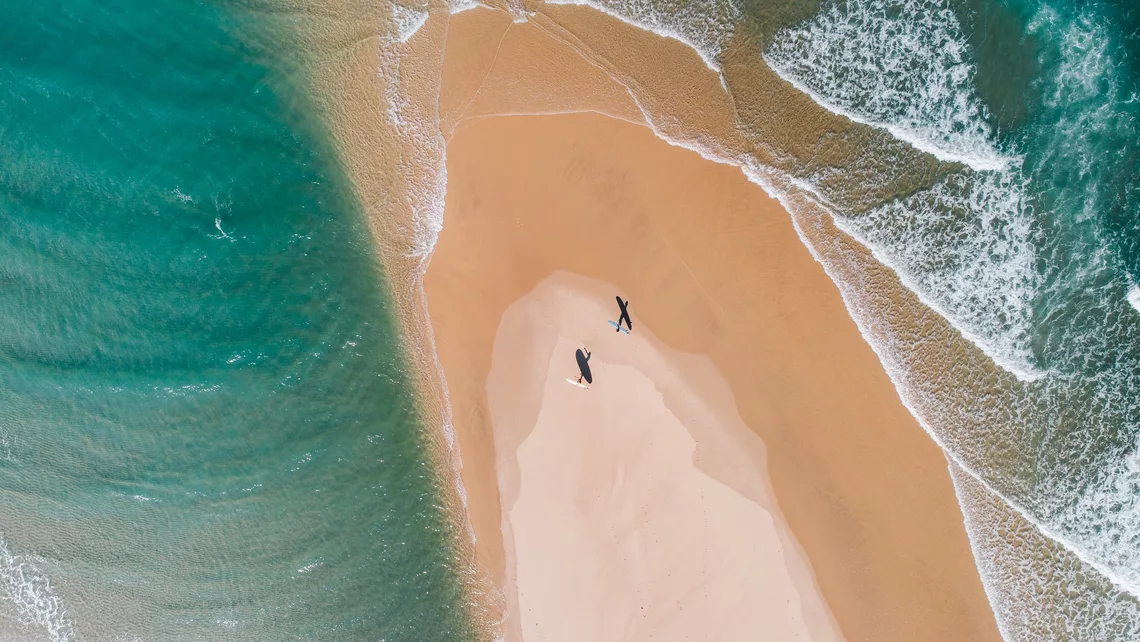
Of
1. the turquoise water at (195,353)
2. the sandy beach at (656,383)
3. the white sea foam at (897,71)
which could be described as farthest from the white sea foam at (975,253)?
the turquoise water at (195,353)

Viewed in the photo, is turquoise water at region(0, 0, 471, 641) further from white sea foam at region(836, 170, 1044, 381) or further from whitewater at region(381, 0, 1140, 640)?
white sea foam at region(836, 170, 1044, 381)

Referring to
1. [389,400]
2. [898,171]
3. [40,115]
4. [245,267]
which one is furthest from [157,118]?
[898,171]

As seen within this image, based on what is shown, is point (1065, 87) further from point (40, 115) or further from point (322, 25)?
point (40, 115)

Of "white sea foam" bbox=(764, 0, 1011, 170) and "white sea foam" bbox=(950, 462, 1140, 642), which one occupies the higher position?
"white sea foam" bbox=(764, 0, 1011, 170)

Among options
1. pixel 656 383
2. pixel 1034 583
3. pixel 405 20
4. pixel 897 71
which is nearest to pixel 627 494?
pixel 656 383

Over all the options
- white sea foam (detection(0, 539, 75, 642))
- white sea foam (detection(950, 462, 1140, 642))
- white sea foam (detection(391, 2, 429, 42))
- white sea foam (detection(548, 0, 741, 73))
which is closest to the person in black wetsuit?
white sea foam (detection(548, 0, 741, 73))

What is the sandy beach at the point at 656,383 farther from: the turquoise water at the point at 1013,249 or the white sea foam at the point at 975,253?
the white sea foam at the point at 975,253

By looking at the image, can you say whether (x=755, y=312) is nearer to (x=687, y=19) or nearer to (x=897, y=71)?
(x=897, y=71)
